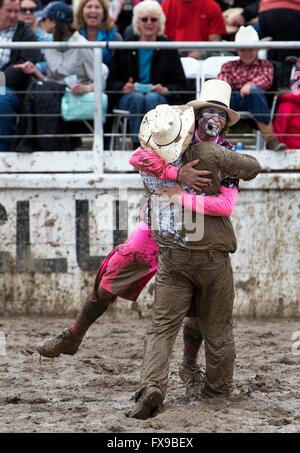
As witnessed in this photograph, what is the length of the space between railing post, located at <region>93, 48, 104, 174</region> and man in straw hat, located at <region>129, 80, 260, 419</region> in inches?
108

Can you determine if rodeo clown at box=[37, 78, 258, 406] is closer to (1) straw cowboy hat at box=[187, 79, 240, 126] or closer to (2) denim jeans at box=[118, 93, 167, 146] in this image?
(1) straw cowboy hat at box=[187, 79, 240, 126]

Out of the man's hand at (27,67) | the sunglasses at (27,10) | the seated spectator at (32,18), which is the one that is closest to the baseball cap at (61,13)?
the man's hand at (27,67)

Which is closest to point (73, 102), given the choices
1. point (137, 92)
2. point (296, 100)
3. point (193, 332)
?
point (137, 92)

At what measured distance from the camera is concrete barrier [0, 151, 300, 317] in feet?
29.7

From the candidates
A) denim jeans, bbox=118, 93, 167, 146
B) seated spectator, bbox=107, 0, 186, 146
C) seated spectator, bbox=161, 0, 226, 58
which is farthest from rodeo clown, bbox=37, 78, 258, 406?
seated spectator, bbox=161, 0, 226, 58

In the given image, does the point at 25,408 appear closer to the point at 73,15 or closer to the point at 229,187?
the point at 229,187

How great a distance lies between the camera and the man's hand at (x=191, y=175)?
6027mm

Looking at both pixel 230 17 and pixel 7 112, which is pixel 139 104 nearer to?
pixel 7 112

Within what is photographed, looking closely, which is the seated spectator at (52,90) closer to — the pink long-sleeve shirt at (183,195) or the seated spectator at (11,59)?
the seated spectator at (11,59)

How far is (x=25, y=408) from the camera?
6.38 meters

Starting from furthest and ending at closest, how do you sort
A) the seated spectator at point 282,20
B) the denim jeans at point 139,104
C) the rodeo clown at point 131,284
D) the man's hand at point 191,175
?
the seated spectator at point 282,20, the denim jeans at point 139,104, the rodeo clown at point 131,284, the man's hand at point 191,175

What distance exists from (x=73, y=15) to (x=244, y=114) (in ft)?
6.07

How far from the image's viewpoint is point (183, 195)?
20.1 ft

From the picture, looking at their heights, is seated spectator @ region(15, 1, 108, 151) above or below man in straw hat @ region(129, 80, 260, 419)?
above
